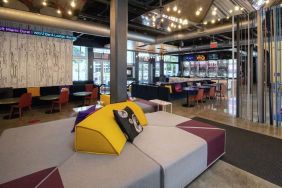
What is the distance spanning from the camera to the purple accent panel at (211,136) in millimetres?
2463

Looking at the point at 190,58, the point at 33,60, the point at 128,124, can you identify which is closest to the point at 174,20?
the point at 128,124

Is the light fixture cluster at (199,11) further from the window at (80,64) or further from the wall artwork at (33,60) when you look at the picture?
the window at (80,64)

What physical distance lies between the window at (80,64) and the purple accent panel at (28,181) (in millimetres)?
9977

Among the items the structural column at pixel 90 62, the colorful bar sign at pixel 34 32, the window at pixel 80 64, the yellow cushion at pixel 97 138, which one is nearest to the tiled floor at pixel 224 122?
the yellow cushion at pixel 97 138

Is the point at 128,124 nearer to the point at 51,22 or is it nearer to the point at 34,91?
the point at 51,22

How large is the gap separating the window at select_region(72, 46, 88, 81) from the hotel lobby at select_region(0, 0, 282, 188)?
3.55ft

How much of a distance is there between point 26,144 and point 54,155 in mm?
632

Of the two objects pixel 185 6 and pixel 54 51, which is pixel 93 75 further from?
pixel 185 6

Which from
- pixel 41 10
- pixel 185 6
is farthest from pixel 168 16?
pixel 41 10

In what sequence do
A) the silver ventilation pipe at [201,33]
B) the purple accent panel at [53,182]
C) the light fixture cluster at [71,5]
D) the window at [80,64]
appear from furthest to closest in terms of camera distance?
1. the window at [80,64]
2. the silver ventilation pipe at [201,33]
3. the light fixture cluster at [71,5]
4. the purple accent panel at [53,182]

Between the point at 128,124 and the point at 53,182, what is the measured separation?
4.04 feet

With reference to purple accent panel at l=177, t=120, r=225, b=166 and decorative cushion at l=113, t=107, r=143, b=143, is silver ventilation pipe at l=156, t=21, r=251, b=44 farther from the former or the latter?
decorative cushion at l=113, t=107, r=143, b=143

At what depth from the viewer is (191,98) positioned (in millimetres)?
8305

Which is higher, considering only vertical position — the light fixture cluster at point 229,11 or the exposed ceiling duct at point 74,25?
the light fixture cluster at point 229,11
